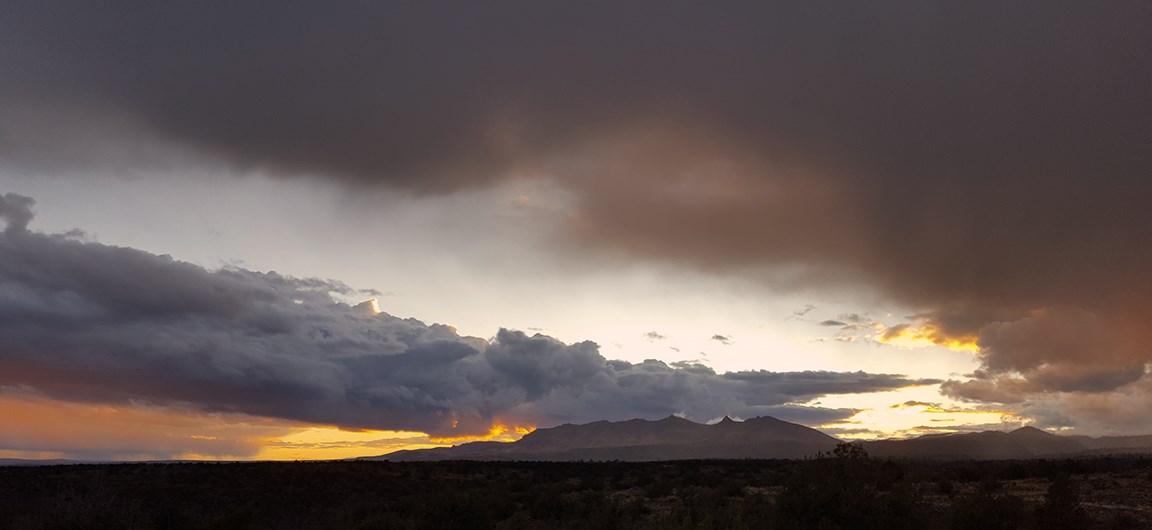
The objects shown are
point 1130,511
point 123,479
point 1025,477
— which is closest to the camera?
point 1130,511

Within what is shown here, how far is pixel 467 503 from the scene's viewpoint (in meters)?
30.4

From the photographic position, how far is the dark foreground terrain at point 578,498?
2308cm

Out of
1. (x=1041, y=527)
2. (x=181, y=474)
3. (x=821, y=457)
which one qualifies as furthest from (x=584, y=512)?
(x=181, y=474)

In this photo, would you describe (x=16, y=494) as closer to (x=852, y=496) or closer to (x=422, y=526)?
(x=422, y=526)

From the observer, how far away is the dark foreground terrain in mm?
23078

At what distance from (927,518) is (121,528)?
26997mm

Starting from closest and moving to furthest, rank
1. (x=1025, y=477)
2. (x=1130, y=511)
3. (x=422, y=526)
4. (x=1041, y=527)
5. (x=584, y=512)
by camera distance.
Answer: (x=1041, y=527)
(x=422, y=526)
(x=1130, y=511)
(x=584, y=512)
(x=1025, y=477)

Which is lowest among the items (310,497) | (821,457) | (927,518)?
(310,497)

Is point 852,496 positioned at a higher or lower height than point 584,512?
higher

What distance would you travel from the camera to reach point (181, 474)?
63.4 meters

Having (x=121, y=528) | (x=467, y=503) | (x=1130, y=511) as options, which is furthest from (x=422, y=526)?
(x=1130, y=511)

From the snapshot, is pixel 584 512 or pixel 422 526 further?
pixel 584 512

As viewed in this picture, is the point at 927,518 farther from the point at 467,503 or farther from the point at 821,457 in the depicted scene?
the point at 467,503

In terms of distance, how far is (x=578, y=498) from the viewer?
146 feet
